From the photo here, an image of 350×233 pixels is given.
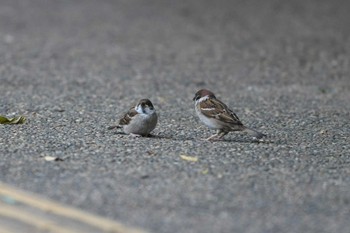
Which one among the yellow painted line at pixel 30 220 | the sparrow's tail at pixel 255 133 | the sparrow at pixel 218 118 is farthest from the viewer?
the sparrow at pixel 218 118

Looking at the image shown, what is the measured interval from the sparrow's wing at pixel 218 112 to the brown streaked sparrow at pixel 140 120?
1.67ft

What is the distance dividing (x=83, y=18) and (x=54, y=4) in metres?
2.48

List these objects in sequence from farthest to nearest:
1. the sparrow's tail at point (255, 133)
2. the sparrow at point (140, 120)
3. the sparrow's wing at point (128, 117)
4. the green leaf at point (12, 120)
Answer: the green leaf at point (12, 120), the sparrow's wing at point (128, 117), the sparrow at point (140, 120), the sparrow's tail at point (255, 133)

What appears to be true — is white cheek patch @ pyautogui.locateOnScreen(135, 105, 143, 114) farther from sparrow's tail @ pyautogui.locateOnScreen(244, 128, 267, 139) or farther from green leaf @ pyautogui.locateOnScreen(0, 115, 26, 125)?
green leaf @ pyautogui.locateOnScreen(0, 115, 26, 125)

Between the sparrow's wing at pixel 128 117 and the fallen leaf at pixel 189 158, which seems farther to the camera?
the sparrow's wing at pixel 128 117

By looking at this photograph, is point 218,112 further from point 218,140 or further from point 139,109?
point 139,109

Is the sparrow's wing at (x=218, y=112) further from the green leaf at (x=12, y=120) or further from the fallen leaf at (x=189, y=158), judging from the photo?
the green leaf at (x=12, y=120)

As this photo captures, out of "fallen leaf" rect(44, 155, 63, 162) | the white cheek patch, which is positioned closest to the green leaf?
the white cheek patch

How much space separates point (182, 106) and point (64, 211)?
5903 mm

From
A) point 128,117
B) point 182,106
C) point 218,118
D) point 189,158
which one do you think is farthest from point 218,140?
point 182,106

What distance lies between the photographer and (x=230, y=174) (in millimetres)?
7883

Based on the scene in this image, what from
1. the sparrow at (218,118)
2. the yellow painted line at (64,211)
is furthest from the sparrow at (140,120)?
the yellow painted line at (64,211)

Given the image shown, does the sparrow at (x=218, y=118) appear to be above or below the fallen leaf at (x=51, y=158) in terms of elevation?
above

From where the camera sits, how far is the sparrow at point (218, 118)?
9.43 meters
